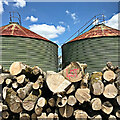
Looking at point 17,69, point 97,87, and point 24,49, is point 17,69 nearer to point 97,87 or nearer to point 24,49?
point 97,87

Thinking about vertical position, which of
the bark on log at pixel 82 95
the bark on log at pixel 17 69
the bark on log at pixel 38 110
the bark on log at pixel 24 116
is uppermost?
the bark on log at pixel 17 69

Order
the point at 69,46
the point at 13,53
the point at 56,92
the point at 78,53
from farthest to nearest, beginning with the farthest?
the point at 69,46 → the point at 78,53 → the point at 13,53 → the point at 56,92

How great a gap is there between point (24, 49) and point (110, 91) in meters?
5.82

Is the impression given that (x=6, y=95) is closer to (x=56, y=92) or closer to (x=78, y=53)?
(x=56, y=92)

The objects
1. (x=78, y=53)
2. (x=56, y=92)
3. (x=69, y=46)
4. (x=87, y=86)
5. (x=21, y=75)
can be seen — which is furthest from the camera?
(x=69, y=46)

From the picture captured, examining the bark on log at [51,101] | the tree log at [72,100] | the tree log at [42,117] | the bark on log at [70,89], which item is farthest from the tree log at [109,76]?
the tree log at [42,117]

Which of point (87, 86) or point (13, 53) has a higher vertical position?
point (13, 53)

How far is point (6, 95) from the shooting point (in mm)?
3502

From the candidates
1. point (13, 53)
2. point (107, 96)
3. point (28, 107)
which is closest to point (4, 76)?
point (28, 107)

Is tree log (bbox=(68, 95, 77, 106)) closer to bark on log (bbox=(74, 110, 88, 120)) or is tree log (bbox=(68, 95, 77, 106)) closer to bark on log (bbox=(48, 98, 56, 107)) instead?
bark on log (bbox=(74, 110, 88, 120))

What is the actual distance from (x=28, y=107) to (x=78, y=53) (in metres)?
5.94

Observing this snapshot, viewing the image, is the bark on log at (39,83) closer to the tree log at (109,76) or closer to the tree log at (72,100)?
the tree log at (72,100)

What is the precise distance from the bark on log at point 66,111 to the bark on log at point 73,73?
0.74m

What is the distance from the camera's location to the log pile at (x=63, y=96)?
3.25 metres
